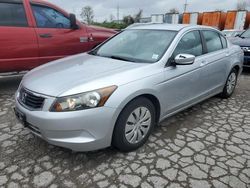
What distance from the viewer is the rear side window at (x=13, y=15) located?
4574 millimetres

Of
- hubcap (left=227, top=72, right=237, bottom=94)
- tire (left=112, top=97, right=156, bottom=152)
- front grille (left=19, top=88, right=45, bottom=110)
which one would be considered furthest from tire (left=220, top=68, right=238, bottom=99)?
front grille (left=19, top=88, right=45, bottom=110)

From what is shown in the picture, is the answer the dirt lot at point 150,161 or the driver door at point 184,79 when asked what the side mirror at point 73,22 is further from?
the driver door at point 184,79

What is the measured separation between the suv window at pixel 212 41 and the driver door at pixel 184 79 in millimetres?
251

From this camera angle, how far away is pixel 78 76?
106 inches

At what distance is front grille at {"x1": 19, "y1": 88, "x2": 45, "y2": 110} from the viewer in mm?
2492

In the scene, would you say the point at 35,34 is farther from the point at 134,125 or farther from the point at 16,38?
the point at 134,125

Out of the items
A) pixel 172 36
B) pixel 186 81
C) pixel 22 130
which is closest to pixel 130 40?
pixel 172 36

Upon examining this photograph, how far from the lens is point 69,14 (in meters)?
5.35

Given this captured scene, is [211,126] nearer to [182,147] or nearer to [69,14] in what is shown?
[182,147]

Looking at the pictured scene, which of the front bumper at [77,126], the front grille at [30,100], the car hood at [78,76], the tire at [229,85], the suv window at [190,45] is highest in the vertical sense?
the suv window at [190,45]

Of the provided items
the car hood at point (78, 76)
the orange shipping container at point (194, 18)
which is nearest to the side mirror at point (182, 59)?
the car hood at point (78, 76)

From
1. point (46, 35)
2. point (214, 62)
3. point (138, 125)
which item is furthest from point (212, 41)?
point (46, 35)

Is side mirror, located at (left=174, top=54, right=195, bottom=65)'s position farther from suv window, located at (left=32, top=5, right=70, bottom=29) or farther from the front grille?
suv window, located at (left=32, top=5, right=70, bottom=29)

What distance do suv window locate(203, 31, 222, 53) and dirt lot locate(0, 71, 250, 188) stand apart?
136cm
